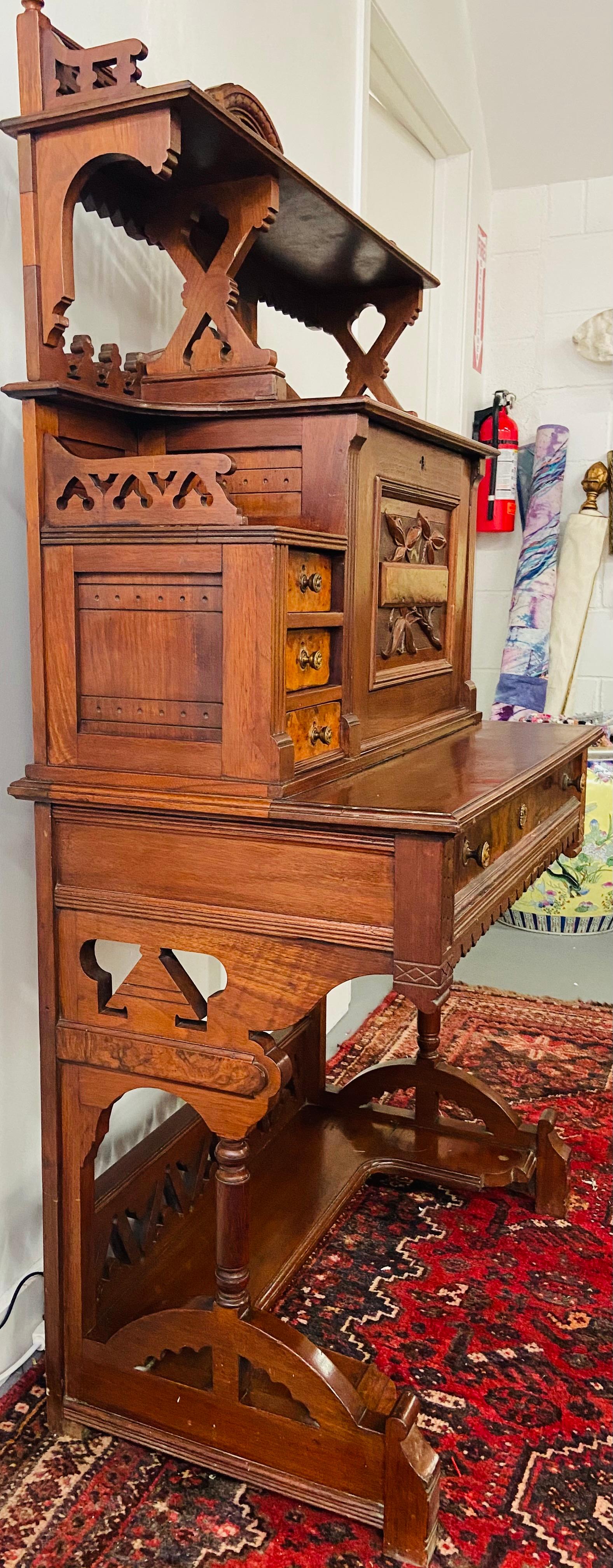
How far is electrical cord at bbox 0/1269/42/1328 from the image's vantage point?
1.80 meters

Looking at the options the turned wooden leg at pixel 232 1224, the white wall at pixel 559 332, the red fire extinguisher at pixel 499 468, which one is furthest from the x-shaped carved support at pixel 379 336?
the white wall at pixel 559 332

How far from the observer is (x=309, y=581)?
1.55 meters

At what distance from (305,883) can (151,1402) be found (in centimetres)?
82

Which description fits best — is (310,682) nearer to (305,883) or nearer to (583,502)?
(305,883)

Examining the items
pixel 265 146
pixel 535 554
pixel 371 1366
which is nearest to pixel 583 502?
pixel 535 554

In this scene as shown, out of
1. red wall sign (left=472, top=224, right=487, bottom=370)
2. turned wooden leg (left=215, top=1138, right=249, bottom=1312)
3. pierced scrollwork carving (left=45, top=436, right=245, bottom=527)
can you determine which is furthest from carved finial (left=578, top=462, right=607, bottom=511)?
turned wooden leg (left=215, top=1138, right=249, bottom=1312)

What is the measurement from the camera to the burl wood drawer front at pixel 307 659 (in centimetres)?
150

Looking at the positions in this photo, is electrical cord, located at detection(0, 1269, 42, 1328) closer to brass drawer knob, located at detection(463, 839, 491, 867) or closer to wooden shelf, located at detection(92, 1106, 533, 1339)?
wooden shelf, located at detection(92, 1106, 533, 1339)

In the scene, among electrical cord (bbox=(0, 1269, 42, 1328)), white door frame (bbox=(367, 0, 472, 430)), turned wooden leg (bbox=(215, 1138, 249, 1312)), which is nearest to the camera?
turned wooden leg (bbox=(215, 1138, 249, 1312))

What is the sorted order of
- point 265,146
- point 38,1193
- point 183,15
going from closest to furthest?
point 265,146, point 38,1193, point 183,15

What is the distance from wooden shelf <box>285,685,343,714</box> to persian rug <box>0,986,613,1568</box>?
42.7 inches

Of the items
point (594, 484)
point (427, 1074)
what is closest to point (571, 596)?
point (594, 484)

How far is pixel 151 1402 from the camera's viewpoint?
1684mm

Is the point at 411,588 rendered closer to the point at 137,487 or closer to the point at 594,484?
the point at 137,487
